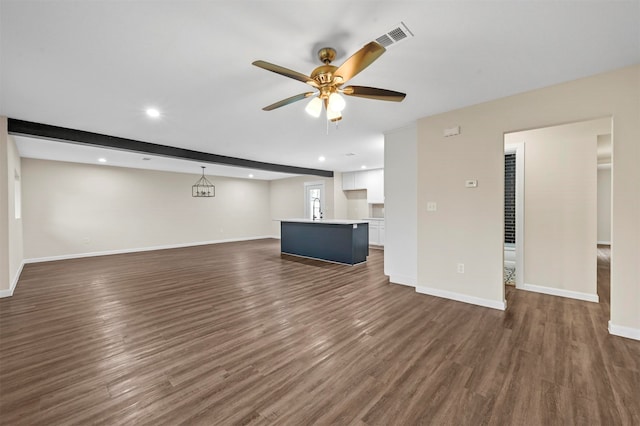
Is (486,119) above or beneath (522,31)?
beneath

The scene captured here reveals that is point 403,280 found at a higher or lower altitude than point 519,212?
lower

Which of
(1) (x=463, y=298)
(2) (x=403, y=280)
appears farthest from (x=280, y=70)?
(2) (x=403, y=280)

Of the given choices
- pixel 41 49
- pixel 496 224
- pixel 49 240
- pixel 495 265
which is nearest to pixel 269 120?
pixel 41 49

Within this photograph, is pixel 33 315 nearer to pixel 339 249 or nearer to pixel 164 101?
pixel 164 101

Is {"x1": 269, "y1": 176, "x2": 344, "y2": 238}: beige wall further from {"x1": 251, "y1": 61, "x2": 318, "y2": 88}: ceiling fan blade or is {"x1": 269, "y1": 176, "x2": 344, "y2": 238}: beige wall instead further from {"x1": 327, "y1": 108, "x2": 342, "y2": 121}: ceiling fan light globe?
{"x1": 251, "y1": 61, "x2": 318, "y2": 88}: ceiling fan blade

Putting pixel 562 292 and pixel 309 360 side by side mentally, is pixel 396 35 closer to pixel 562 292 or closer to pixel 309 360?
pixel 309 360

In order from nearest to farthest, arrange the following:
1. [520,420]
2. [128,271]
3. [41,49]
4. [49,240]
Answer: [520,420] → [41,49] → [128,271] → [49,240]

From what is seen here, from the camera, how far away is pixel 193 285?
4121 millimetres

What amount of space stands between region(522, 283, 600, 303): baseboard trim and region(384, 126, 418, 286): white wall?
5.11 feet

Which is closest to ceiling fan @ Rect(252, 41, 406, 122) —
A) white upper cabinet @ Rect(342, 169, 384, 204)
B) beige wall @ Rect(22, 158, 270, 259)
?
white upper cabinet @ Rect(342, 169, 384, 204)

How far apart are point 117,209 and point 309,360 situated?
25.4 feet

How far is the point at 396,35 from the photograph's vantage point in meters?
1.83

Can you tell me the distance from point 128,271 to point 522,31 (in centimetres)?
665

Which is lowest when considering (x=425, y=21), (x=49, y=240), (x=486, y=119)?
(x=49, y=240)
